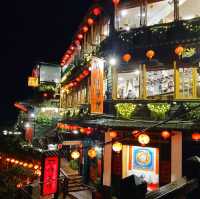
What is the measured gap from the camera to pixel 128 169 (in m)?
15.6

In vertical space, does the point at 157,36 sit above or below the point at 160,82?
above

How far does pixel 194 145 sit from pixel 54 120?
23.8m

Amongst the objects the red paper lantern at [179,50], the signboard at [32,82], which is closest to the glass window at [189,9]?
the red paper lantern at [179,50]

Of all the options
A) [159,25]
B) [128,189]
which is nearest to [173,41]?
[159,25]

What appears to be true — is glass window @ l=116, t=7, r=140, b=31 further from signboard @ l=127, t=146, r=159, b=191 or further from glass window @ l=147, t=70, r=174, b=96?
signboard @ l=127, t=146, r=159, b=191

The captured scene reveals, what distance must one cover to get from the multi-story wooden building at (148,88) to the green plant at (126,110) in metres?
0.01

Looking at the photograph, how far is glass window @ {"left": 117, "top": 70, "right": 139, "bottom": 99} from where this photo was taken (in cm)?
1620

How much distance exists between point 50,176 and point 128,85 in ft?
24.0

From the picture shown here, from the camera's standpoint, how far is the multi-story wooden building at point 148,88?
13947mm

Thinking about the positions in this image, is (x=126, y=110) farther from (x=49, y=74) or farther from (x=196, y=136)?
(x=49, y=74)

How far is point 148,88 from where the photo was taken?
51.5 feet

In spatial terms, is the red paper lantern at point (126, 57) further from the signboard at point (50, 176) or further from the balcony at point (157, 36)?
the signboard at point (50, 176)

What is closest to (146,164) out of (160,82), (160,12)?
(160,82)

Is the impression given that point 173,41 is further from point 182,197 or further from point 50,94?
point 50,94
